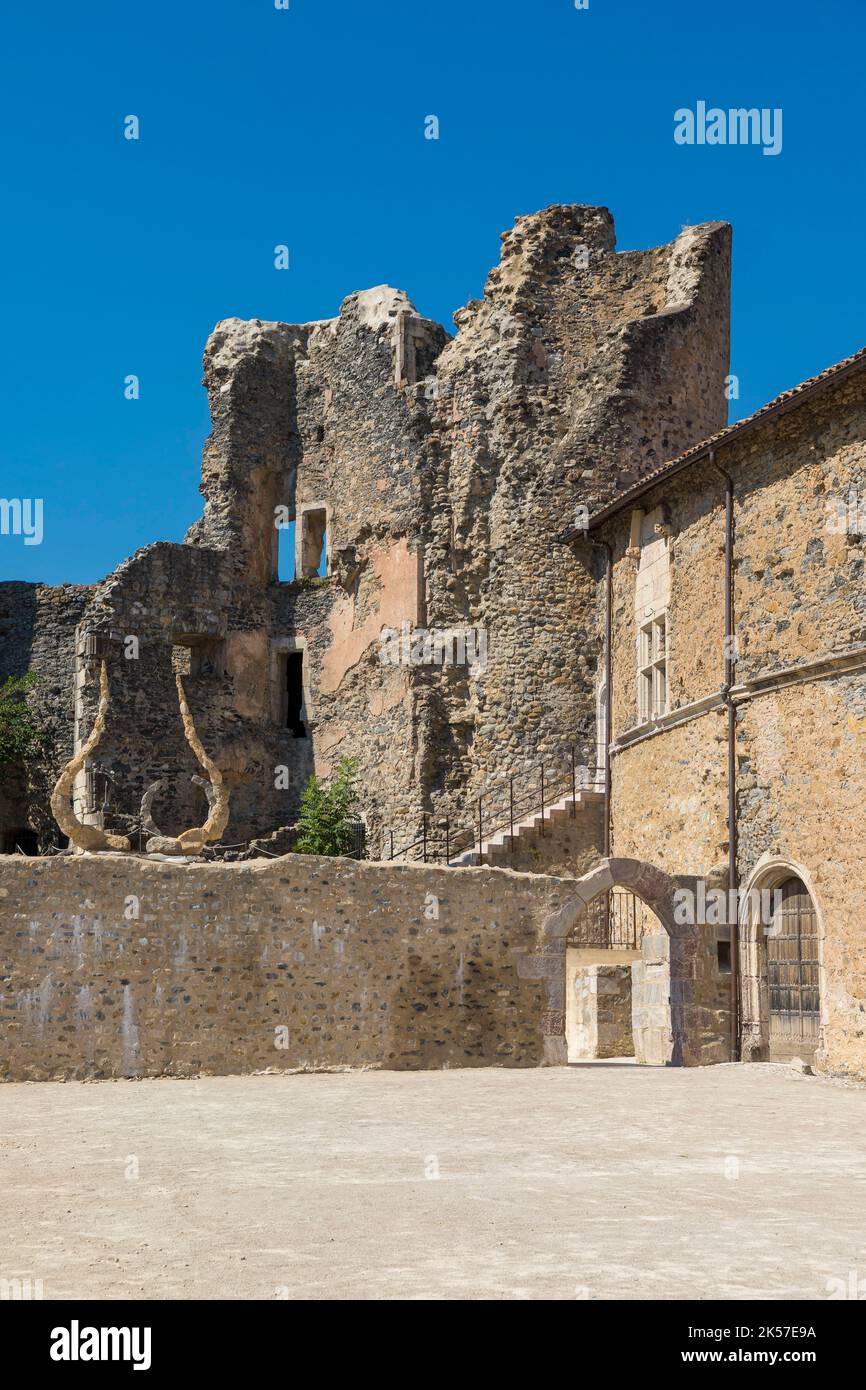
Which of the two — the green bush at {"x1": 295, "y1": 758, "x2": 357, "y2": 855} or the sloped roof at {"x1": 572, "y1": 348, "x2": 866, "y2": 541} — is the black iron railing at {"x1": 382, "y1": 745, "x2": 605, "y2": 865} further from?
Result: the sloped roof at {"x1": 572, "y1": 348, "x2": 866, "y2": 541}

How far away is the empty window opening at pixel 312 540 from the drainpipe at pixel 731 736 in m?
14.7

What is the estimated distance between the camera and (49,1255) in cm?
711

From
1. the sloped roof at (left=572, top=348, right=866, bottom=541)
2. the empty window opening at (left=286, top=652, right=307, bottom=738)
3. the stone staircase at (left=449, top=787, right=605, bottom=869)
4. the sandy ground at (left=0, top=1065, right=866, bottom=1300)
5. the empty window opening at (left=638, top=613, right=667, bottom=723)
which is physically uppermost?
the sloped roof at (left=572, top=348, right=866, bottom=541)

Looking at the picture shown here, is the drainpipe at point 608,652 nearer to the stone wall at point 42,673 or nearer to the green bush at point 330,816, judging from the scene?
the green bush at point 330,816

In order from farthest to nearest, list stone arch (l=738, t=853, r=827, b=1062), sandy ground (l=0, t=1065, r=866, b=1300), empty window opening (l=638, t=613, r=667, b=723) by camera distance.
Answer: empty window opening (l=638, t=613, r=667, b=723) < stone arch (l=738, t=853, r=827, b=1062) < sandy ground (l=0, t=1065, r=866, b=1300)

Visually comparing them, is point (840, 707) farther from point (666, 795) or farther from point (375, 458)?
point (375, 458)

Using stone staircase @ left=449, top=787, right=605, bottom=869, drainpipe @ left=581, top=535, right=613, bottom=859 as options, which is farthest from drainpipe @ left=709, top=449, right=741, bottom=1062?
stone staircase @ left=449, top=787, right=605, bottom=869

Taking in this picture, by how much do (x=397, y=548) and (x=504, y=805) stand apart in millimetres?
6521

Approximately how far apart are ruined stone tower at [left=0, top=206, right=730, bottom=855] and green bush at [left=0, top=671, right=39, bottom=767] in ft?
1.58

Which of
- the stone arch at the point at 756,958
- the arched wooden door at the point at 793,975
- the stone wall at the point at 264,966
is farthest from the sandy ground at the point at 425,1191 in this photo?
the stone arch at the point at 756,958

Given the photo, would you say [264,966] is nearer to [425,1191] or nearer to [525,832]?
[425,1191]

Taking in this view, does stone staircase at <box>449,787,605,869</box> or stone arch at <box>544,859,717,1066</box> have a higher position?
stone staircase at <box>449,787,605,869</box>

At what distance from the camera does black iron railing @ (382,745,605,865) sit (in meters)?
27.0

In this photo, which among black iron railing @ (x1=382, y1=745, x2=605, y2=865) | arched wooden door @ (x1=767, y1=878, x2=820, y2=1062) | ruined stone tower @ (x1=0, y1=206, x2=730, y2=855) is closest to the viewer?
arched wooden door @ (x1=767, y1=878, x2=820, y2=1062)
